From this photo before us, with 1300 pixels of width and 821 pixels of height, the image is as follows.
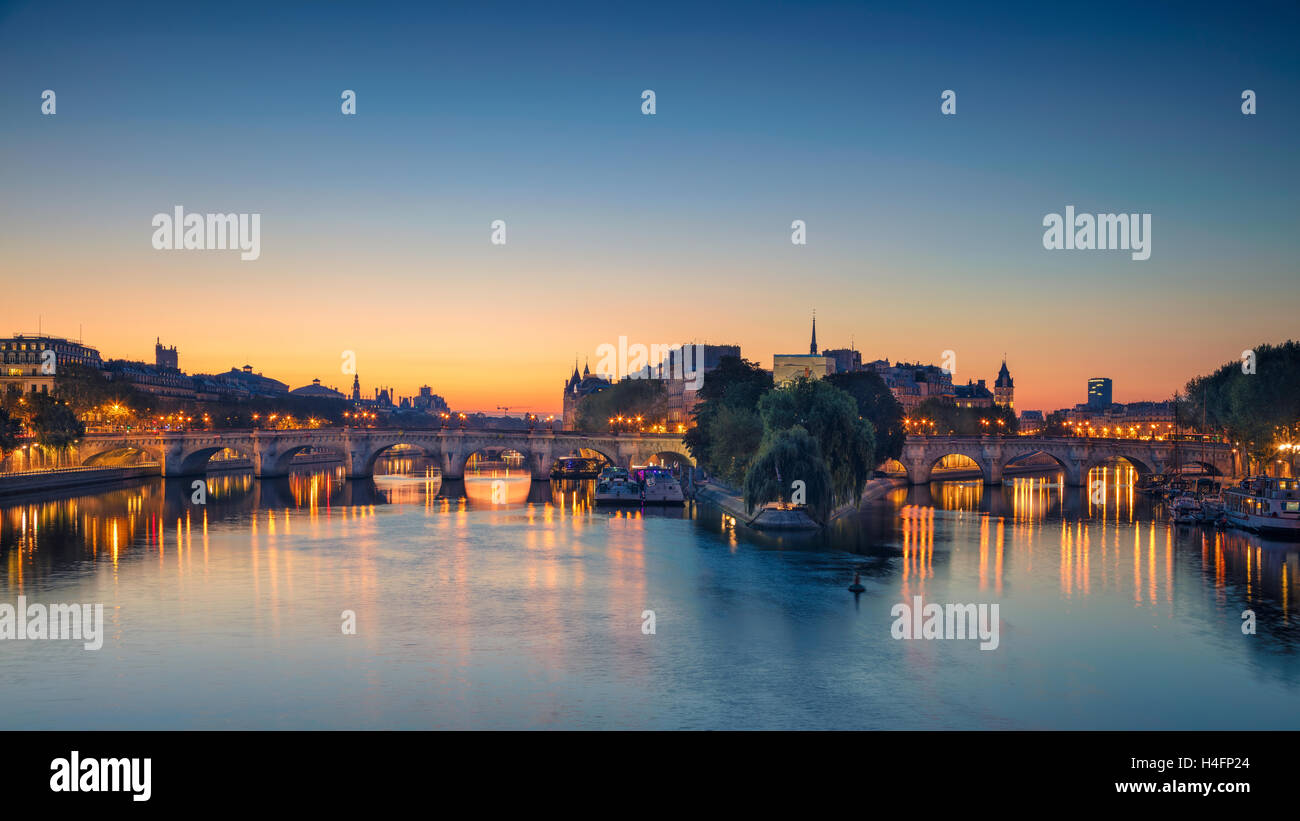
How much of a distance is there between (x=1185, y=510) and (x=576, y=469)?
79.3m

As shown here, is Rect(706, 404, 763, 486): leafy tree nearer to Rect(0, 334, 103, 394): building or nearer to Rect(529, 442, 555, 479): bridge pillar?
Rect(529, 442, 555, 479): bridge pillar

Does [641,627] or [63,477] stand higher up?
[63,477]

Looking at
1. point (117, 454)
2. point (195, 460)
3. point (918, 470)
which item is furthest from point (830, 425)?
point (117, 454)

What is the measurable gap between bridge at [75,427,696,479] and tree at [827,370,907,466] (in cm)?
2190

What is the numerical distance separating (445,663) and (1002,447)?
328ft

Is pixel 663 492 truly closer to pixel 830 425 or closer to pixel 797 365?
pixel 830 425

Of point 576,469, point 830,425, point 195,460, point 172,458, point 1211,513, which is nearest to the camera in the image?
point 830,425

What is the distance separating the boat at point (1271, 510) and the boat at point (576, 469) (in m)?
80.0

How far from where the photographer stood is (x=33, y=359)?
171 metres

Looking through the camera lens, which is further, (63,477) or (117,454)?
(117,454)

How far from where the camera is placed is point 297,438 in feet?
420

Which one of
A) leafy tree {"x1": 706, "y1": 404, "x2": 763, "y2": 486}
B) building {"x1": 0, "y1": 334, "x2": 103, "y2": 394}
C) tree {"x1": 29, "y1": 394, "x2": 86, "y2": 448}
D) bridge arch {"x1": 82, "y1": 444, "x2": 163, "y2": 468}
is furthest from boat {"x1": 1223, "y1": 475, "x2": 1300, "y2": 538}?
building {"x1": 0, "y1": 334, "x2": 103, "y2": 394}
